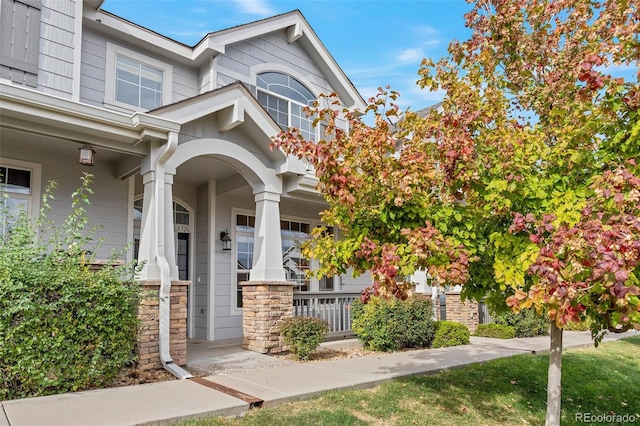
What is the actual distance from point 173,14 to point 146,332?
19.2 feet

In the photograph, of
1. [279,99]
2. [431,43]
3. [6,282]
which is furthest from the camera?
[279,99]

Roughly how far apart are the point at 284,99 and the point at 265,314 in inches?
213

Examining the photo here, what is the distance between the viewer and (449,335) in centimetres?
993

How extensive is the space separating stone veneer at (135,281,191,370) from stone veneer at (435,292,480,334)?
7.15 meters

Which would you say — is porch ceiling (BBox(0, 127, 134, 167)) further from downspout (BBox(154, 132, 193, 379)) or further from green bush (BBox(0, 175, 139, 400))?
green bush (BBox(0, 175, 139, 400))

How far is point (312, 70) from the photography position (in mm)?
12289

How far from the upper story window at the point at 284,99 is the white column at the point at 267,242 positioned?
8.44 feet

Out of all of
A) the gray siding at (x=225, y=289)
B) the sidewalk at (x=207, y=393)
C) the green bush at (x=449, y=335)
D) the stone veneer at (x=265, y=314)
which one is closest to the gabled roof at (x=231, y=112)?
the gray siding at (x=225, y=289)

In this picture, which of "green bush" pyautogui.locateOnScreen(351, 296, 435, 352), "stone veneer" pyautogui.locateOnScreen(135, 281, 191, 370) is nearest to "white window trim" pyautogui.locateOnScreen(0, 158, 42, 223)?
"stone veneer" pyautogui.locateOnScreen(135, 281, 191, 370)

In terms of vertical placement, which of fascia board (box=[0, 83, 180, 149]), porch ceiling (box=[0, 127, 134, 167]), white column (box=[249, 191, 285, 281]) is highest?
fascia board (box=[0, 83, 180, 149])

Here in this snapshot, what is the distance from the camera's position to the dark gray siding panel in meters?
7.26

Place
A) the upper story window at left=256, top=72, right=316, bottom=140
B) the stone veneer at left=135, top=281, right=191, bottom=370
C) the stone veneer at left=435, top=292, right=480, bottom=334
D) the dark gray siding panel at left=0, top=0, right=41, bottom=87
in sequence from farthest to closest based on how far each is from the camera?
the stone veneer at left=435, top=292, right=480, bottom=334
the upper story window at left=256, top=72, right=316, bottom=140
the dark gray siding panel at left=0, top=0, right=41, bottom=87
the stone veneer at left=135, top=281, right=191, bottom=370

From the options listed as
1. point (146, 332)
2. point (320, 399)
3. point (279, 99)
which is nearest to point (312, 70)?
point (279, 99)

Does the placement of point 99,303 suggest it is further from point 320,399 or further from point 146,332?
point 320,399
